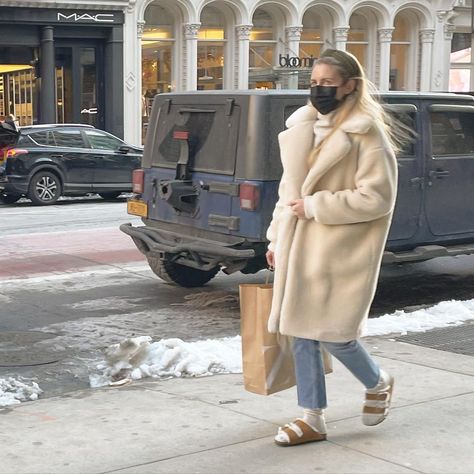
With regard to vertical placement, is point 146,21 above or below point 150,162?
above

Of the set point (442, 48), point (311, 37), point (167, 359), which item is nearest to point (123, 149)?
point (167, 359)

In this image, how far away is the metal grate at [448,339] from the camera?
22.9ft

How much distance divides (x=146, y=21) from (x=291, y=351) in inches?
1026

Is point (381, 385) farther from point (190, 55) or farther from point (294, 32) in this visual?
point (294, 32)

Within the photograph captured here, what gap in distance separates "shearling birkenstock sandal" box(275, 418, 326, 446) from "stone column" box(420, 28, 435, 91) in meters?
30.7

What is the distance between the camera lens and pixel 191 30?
29.4 meters

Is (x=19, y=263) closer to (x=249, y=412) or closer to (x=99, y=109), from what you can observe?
(x=249, y=412)

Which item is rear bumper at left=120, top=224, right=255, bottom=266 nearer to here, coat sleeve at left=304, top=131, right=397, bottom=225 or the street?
the street

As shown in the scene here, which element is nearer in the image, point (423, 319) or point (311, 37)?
point (423, 319)

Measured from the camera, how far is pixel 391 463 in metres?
4.41

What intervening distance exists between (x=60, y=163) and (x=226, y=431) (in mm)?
14579

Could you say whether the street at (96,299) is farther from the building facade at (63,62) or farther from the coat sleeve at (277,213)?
the building facade at (63,62)

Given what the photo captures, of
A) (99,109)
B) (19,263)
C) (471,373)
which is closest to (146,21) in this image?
(99,109)

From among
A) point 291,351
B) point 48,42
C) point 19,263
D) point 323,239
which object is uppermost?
point 48,42
